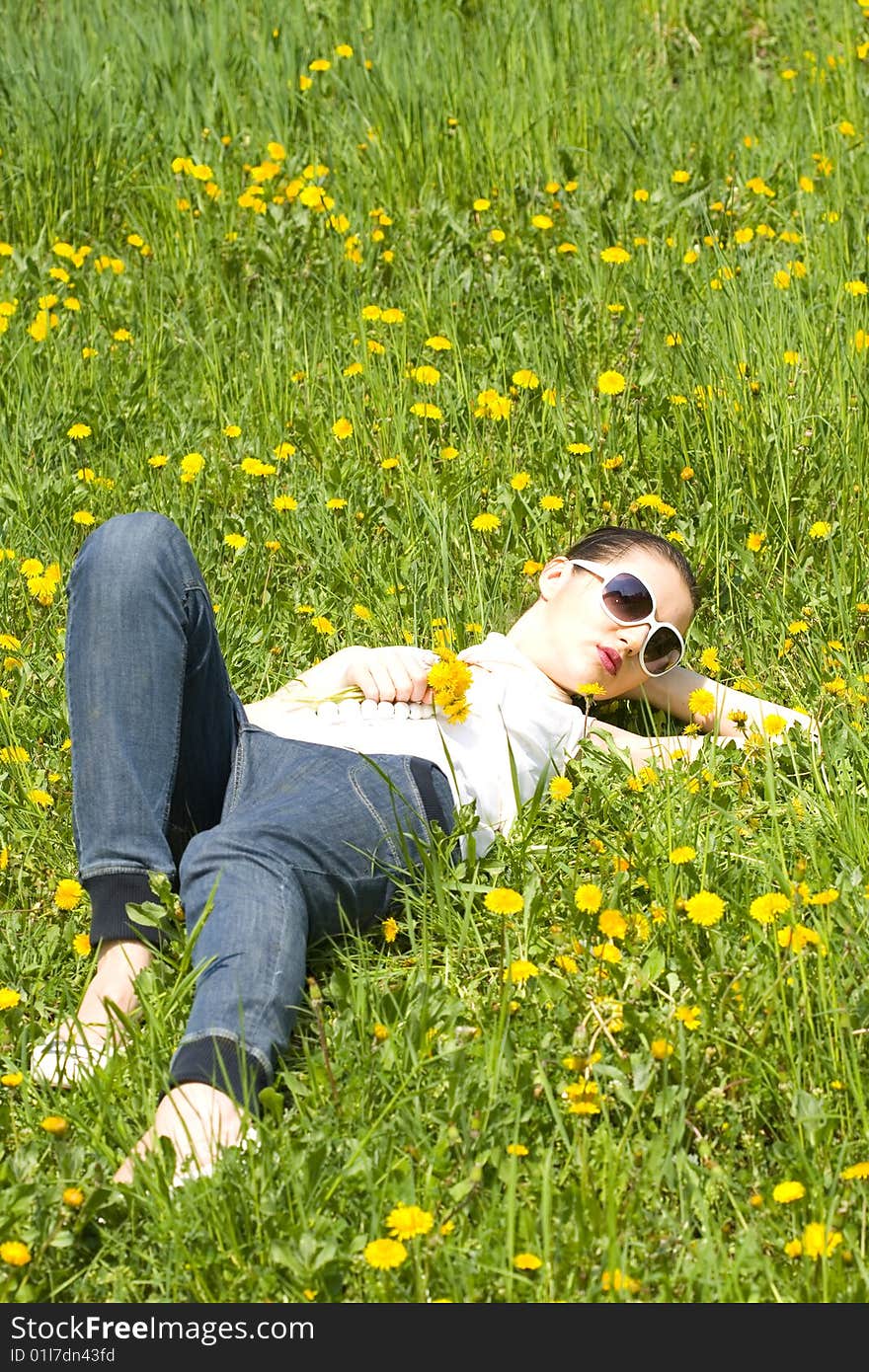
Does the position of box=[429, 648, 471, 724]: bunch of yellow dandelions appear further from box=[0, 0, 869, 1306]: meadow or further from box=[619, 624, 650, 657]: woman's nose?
box=[619, 624, 650, 657]: woman's nose

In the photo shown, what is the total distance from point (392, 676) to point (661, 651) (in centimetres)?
54

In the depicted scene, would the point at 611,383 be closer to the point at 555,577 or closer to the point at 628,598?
the point at 555,577

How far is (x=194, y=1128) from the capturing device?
1.92 meters

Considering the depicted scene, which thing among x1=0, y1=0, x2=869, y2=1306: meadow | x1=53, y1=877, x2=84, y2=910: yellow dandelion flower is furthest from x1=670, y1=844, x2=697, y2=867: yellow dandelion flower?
x1=53, y1=877, x2=84, y2=910: yellow dandelion flower

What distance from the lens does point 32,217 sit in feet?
15.1

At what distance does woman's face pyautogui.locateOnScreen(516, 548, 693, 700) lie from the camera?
2.79 metres

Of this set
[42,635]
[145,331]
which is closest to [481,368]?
[145,331]

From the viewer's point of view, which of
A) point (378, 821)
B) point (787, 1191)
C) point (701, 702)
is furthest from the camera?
point (701, 702)

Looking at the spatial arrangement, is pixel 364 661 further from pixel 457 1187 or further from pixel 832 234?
pixel 832 234

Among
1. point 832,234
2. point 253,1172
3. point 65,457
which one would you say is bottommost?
point 253,1172

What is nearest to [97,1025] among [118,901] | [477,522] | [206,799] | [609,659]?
[118,901]

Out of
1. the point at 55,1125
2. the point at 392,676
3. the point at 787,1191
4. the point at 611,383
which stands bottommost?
the point at 787,1191

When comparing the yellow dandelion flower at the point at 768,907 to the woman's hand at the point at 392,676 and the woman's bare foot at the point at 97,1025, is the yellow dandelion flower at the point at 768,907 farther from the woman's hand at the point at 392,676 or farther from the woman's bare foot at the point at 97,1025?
the woman's bare foot at the point at 97,1025
